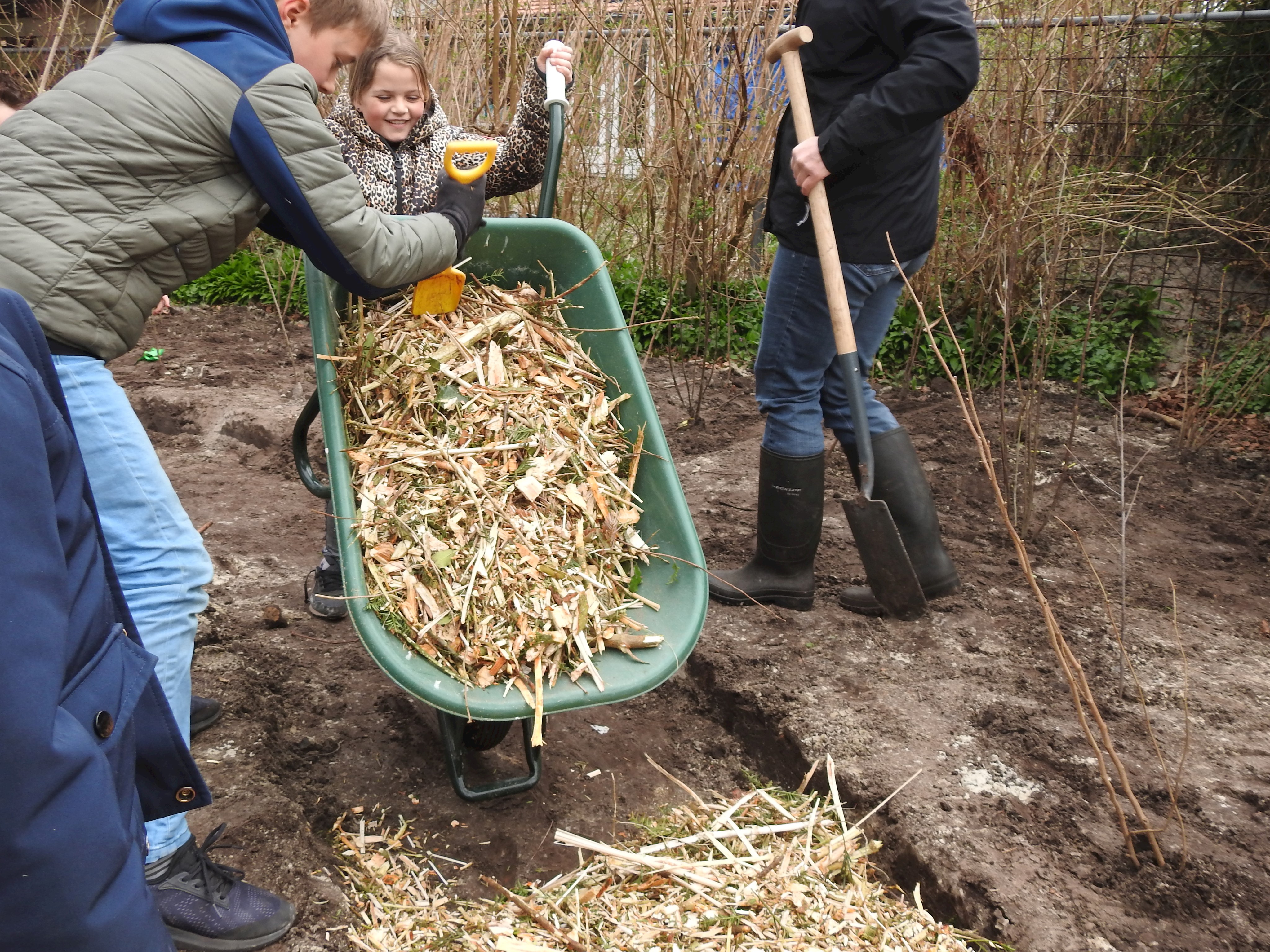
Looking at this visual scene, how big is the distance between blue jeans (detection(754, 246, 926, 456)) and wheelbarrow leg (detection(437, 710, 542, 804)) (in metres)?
1.34

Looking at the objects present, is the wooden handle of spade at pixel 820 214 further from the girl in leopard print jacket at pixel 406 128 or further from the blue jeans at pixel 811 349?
the girl in leopard print jacket at pixel 406 128

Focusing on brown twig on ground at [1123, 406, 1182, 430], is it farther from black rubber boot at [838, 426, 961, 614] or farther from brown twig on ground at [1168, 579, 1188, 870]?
black rubber boot at [838, 426, 961, 614]

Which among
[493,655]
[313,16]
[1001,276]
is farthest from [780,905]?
[1001,276]

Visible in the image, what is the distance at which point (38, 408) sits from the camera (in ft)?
3.52

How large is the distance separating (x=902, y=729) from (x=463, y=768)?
1.18m

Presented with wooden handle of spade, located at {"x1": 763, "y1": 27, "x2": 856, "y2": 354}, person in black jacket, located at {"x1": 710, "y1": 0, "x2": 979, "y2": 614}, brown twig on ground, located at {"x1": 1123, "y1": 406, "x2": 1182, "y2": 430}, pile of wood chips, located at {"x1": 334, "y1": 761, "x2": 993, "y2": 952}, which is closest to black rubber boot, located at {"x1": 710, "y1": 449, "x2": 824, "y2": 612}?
person in black jacket, located at {"x1": 710, "y1": 0, "x2": 979, "y2": 614}

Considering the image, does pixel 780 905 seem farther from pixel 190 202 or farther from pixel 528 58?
pixel 528 58

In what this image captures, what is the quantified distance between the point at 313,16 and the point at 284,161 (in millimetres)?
433

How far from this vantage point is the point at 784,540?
3281mm

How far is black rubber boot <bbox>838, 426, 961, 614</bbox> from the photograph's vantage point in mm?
3146

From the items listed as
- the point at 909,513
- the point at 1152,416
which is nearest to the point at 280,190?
the point at 909,513

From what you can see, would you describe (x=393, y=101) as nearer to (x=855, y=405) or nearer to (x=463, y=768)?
(x=855, y=405)

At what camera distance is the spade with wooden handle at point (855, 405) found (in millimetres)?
2766

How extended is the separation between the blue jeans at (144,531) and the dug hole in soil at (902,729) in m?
0.50
